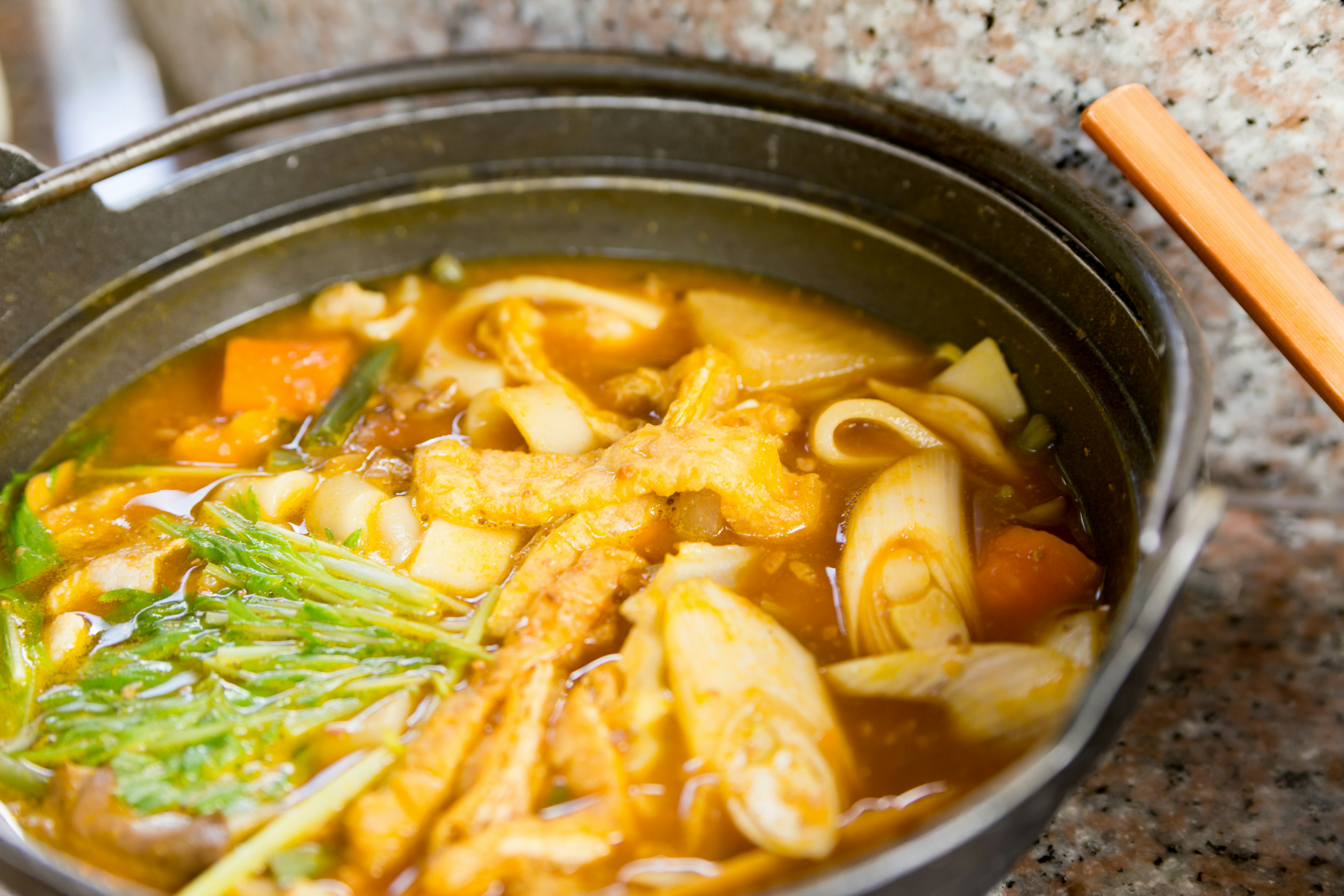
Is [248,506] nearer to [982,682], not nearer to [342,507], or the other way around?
[342,507]

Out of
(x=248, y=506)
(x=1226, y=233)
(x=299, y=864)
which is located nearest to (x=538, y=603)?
(x=299, y=864)

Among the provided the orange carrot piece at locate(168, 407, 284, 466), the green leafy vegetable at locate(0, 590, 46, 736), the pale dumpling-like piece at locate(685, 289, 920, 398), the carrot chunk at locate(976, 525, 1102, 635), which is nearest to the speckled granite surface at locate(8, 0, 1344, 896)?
the carrot chunk at locate(976, 525, 1102, 635)

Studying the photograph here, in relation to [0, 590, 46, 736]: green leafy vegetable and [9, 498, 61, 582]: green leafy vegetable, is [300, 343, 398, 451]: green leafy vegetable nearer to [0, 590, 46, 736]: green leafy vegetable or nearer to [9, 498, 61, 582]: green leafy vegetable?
[9, 498, 61, 582]: green leafy vegetable

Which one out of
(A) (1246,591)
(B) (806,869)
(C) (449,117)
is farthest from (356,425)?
(A) (1246,591)

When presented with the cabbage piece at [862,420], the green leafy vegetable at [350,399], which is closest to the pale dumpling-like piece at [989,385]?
the cabbage piece at [862,420]

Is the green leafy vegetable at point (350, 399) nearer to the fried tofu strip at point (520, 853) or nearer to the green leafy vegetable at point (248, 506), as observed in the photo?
the green leafy vegetable at point (248, 506)

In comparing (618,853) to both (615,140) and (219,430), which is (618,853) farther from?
(615,140)
